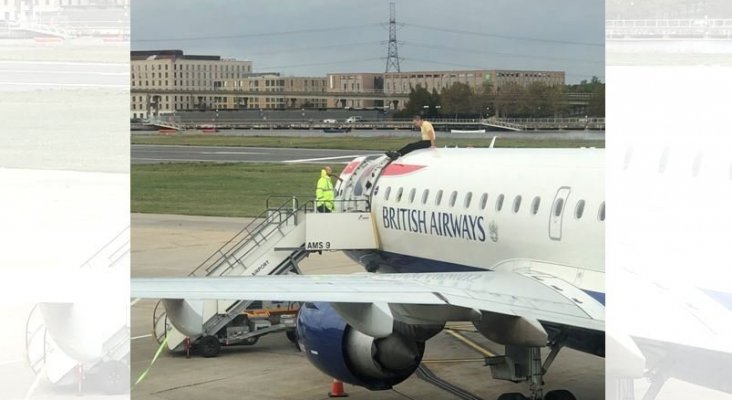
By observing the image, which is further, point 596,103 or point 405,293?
point 596,103

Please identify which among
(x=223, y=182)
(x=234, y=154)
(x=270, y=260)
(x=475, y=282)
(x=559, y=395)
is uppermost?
(x=234, y=154)

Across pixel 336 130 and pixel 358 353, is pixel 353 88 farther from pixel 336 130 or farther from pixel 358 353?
pixel 358 353

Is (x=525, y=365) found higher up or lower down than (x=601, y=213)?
lower down

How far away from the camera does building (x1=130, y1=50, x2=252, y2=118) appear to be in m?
37.8

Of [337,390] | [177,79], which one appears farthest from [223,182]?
[337,390]

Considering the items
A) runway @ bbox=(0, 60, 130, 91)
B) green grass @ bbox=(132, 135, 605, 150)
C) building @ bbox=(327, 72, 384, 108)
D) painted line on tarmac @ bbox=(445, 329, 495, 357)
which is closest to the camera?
runway @ bbox=(0, 60, 130, 91)

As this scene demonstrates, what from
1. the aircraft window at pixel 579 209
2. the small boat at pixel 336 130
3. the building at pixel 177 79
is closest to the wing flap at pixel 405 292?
the aircraft window at pixel 579 209

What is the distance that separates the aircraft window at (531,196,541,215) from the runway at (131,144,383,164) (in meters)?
32.1

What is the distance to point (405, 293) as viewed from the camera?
12.1 meters

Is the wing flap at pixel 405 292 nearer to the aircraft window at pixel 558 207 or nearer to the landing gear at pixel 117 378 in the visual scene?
the aircraft window at pixel 558 207

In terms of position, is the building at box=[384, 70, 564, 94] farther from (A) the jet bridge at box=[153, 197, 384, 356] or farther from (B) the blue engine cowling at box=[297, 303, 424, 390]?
(B) the blue engine cowling at box=[297, 303, 424, 390]

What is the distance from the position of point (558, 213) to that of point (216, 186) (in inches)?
1236

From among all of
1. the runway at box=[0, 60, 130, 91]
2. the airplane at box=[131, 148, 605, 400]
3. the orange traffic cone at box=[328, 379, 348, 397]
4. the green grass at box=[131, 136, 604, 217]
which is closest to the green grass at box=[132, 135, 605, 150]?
the green grass at box=[131, 136, 604, 217]

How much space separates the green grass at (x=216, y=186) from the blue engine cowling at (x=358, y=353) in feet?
77.8
